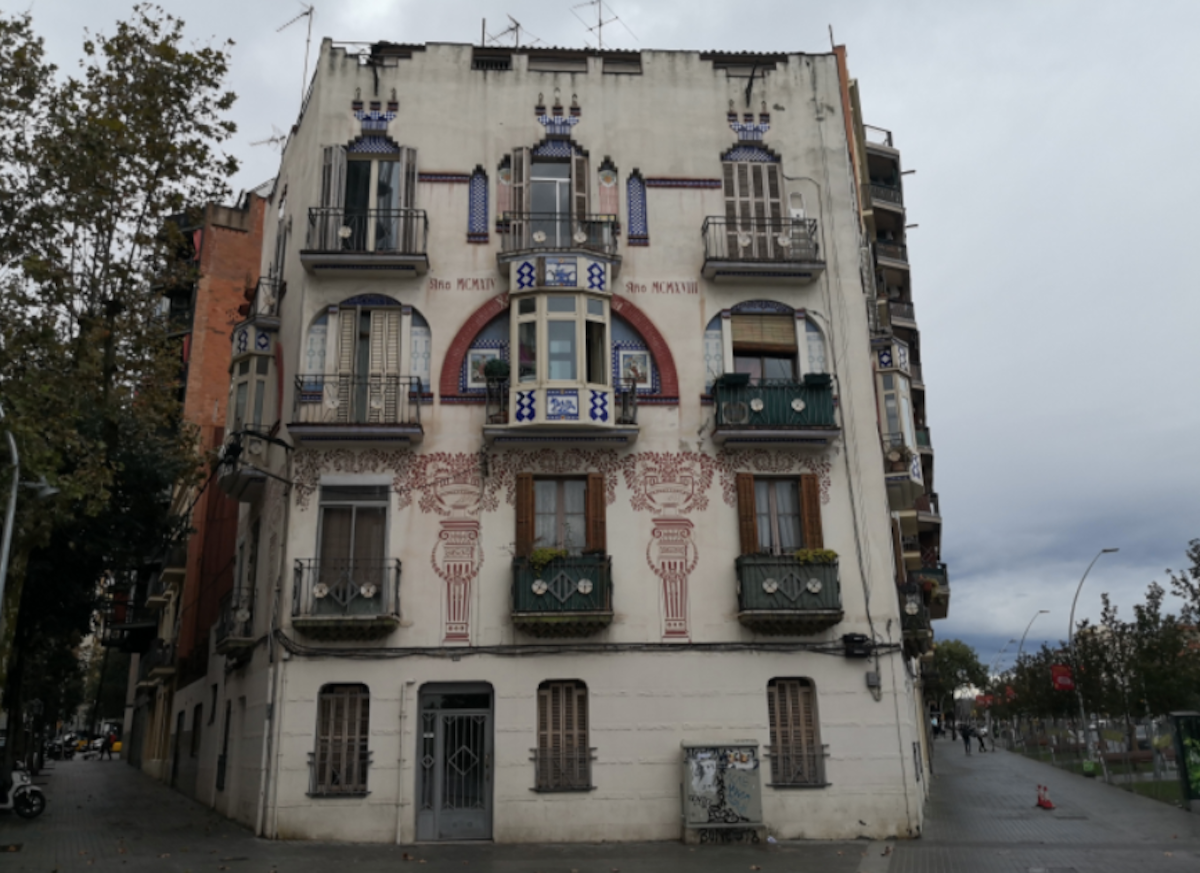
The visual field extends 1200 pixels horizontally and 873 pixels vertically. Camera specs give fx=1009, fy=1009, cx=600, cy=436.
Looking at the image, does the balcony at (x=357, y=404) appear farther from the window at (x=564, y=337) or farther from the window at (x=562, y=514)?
the window at (x=562, y=514)

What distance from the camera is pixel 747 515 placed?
20.5 m

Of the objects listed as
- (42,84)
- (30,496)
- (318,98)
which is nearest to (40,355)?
(30,496)

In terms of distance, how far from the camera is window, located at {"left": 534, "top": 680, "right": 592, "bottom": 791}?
62.4 ft

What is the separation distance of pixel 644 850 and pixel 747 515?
6.69 m

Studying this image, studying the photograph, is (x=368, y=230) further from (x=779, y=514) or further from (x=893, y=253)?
(x=893, y=253)

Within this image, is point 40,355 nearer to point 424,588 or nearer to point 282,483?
point 282,483

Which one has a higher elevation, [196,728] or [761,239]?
[761,239]

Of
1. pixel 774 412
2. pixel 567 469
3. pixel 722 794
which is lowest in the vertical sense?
pixel 722 794

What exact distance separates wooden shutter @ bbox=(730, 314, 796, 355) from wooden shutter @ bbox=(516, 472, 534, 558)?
5.50m

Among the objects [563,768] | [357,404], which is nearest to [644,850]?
[563,768]

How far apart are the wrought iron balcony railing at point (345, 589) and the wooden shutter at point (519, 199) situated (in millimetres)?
7471

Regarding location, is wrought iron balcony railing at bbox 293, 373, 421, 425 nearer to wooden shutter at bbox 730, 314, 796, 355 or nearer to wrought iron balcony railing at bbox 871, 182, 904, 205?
wooden shutter at bbox 730, 314, 796, 355

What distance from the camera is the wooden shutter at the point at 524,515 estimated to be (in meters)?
20.0

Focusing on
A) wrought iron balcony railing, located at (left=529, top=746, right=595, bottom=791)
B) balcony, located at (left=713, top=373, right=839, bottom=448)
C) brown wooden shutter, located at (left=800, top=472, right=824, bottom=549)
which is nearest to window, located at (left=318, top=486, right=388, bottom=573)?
wrought iron balcony railing, located at (left=529, top=746, right=595, bottom=791)
